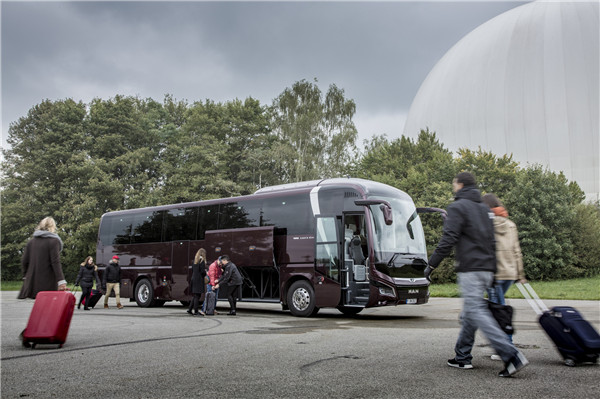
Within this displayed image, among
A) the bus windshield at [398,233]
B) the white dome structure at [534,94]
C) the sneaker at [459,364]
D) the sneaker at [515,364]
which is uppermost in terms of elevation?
the white dome structure at [534,94]

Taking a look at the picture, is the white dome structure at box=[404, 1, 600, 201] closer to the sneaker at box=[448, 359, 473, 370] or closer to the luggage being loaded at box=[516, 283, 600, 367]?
the luggage being loaded at box=[516, 283, 600, 367]

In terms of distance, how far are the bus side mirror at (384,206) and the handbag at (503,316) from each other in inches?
269

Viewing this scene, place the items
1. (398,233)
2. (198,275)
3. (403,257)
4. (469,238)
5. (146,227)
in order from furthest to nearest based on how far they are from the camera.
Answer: (146,227) < (198,275) < (398,233) < (403,257) < (469,238)

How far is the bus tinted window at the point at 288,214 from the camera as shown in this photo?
1469 centimetres

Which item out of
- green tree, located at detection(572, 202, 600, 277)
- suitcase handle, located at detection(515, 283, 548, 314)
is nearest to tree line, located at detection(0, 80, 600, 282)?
green tree, located at detection(572, 202, 600, 277)

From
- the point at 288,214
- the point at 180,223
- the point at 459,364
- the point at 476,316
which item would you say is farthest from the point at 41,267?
the point at 180,223

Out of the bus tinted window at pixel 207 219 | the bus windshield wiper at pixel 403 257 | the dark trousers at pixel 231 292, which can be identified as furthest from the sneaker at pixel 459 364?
the bus tinted window at pixel 207 219

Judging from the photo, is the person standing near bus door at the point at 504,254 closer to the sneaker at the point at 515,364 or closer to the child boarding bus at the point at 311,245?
the sneaker at the point at 515,364

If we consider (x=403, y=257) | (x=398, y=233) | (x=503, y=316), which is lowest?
(x=503, y=316)

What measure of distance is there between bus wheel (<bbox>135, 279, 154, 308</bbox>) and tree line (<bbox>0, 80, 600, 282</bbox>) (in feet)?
73.8

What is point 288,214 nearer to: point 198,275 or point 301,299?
point 301,299

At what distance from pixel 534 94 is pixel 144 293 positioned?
49948mm

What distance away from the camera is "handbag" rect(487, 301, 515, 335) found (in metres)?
5.38

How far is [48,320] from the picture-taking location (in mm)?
7691
